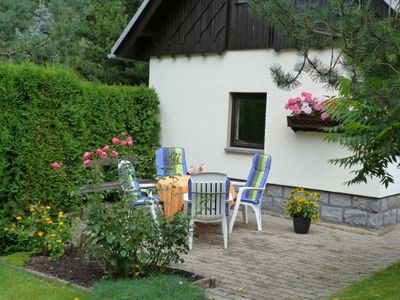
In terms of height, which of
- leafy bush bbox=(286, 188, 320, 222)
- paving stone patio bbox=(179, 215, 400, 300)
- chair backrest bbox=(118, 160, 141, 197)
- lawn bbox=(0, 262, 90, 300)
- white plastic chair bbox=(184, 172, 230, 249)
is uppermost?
chair backrest bbox=(118, 160, 141, 197)

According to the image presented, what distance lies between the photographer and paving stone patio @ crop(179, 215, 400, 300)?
18.6ft

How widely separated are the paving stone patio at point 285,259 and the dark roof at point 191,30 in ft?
12.4

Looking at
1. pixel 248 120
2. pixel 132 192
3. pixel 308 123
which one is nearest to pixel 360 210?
pixel 308 123

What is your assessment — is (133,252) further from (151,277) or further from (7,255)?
(7,255)

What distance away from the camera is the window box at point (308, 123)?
Answer: 29.6ft

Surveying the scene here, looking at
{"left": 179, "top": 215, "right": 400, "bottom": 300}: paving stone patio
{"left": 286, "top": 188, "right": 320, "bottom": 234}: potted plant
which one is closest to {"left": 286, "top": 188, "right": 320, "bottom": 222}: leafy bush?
{"left": 286, "top": 188, "right": 320, "bottom": 234}: potted plant

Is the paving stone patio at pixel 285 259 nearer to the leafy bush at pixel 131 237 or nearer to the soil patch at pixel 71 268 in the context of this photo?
the leafy bush at pixel 131 237

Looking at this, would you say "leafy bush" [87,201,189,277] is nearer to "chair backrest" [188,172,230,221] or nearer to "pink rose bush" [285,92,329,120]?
"chair backrest" [188,172,230,221]

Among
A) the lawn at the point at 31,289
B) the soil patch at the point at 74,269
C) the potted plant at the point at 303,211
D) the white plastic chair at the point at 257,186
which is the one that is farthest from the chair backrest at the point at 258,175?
the lawn at the point at 31,289

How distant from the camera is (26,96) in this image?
7.16 m

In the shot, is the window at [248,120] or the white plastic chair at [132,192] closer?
the white plastic chair at [132,192]

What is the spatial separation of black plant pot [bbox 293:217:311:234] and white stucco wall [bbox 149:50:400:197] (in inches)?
45.2

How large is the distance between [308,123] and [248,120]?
185 cm

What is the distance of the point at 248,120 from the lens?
427 inches
